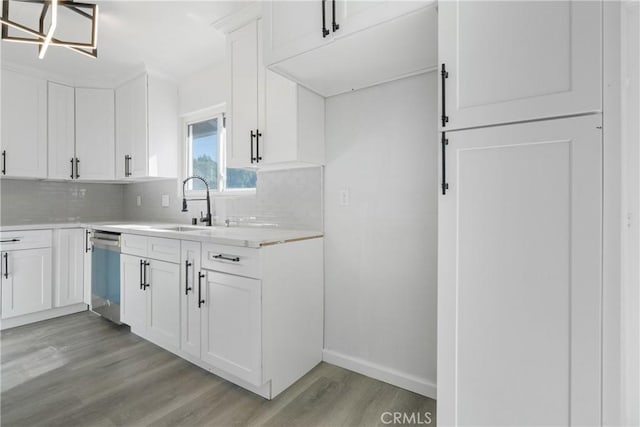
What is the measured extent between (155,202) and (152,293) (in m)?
1.54

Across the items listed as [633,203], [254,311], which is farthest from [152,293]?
[633,203]

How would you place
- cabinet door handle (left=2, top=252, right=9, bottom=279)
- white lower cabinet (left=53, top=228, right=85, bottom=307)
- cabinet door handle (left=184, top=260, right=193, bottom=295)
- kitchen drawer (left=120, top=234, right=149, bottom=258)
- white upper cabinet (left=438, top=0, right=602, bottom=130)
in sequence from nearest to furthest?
white upper cabinet (left=438, top=0, right=602, bottom=130) < cabinet door handle (left=184, top=260, right=193, bottom=295) < kitchen drawer (left=120, top=234, right=149, bottom=258) < cabinet door handle (left=2, top=252, right=9, bottom=279) < white lower cabinet (left=53, top=228, right=85, bottom=307)

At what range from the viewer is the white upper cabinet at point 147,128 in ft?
10.1

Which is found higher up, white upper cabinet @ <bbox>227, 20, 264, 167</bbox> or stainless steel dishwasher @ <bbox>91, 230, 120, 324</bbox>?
white upper cabinet @ <bbox>227, 20, 264, 167</bbox>

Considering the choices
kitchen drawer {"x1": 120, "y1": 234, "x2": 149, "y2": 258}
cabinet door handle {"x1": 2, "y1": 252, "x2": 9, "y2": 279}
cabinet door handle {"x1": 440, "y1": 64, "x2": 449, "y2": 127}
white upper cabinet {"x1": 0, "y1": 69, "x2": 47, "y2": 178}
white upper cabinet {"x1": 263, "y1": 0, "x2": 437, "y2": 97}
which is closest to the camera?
cabinet door handle {"x1": 440, "y1": 64, "x2": 449, "y2": 127}

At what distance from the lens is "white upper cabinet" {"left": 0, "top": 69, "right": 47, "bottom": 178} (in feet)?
9.32

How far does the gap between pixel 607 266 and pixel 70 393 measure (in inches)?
104

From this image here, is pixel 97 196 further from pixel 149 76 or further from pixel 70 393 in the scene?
pixel 70 393

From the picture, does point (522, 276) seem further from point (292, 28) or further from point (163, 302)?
point (163, 302)

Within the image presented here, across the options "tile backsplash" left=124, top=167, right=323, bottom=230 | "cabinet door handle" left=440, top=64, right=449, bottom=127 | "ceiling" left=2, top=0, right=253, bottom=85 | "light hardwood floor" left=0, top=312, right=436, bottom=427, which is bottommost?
"light hardwood floor" left=0, top=312, right=436, bottom=427

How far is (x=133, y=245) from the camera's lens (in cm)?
252

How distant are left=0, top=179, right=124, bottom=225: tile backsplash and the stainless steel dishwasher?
0.89m

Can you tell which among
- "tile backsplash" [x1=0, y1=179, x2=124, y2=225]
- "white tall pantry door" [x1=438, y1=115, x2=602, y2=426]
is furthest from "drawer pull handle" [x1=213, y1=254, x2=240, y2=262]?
"tile backsplash" [x1=0, y1=179, x2=124, y2=225]

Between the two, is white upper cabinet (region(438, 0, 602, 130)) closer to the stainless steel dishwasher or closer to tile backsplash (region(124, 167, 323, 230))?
tile backsplash (region(124, 167, 323, 230))
